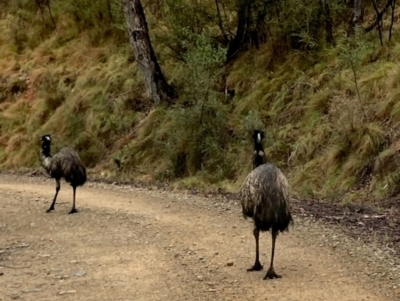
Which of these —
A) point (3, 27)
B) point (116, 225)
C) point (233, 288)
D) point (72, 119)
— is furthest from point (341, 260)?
point (3, 27)

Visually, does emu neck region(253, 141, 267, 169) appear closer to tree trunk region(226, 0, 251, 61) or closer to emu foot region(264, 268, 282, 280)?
emu foot region(264, 268, 282, 280)

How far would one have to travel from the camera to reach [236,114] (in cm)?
1734

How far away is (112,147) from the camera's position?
1930 cm

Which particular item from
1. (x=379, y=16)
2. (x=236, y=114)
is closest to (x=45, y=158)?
(x=236, y=114)

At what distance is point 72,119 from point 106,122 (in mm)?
1350

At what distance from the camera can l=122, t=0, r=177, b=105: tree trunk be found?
62.6 feet

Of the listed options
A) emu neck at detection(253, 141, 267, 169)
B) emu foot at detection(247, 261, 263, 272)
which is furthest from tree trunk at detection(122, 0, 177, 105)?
emu foot at detection(247, 261, 263, 272)

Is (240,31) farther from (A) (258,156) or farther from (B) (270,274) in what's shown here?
(B) (270,274)

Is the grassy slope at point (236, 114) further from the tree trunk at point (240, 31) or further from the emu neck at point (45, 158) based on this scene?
the emu neck at point (45, 158)

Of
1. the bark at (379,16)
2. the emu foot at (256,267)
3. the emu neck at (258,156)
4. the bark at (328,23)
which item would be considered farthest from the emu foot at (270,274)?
the bark at (328,23)

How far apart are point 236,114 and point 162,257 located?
8715 mm

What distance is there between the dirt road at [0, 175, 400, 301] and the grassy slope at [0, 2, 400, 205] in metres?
2.52

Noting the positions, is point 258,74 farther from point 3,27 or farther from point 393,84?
point 3,27

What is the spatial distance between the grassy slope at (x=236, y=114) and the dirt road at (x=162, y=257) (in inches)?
99.3
